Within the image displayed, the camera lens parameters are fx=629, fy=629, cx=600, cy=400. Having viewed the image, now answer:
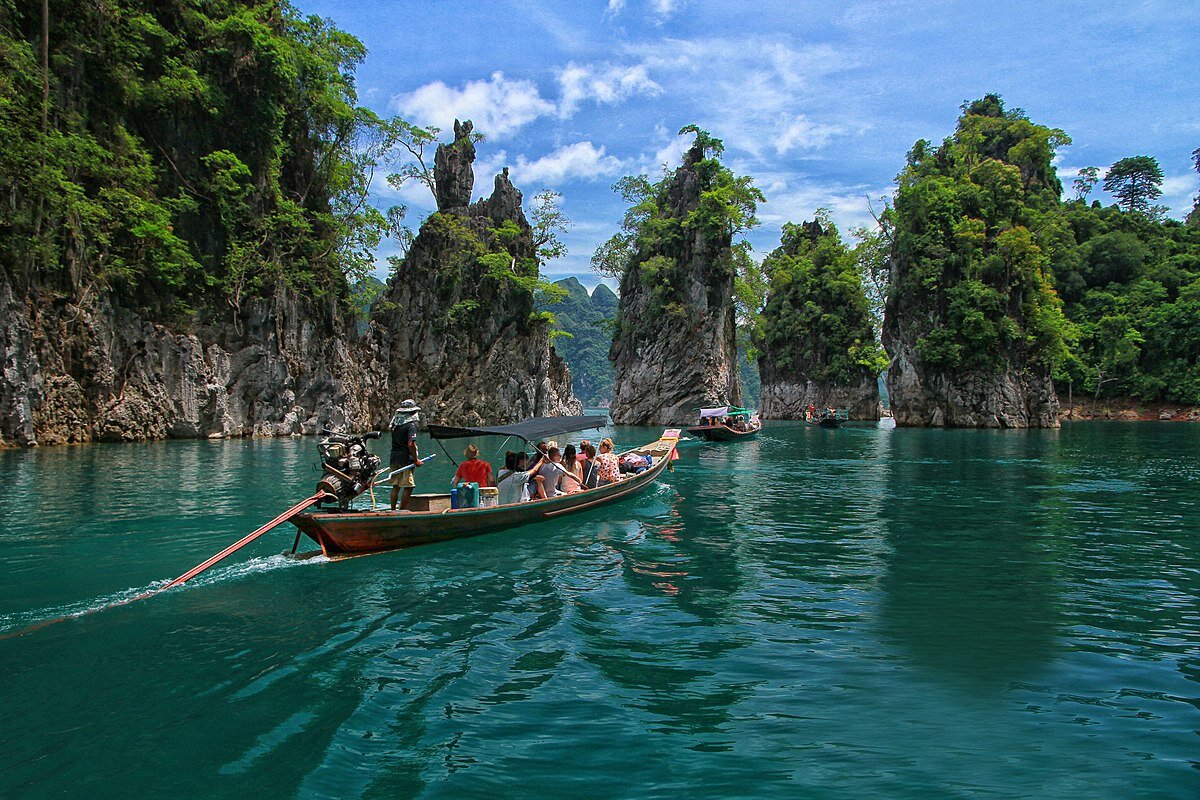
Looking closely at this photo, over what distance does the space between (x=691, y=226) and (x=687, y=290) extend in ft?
18.9

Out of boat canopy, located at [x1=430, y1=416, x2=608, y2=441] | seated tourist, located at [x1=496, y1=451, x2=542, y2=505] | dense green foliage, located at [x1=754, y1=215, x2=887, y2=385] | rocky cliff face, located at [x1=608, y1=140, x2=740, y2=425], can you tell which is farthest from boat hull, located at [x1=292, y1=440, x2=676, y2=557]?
dense green foliage, located at [x1=754, y1=215, x2=887, y2=385]

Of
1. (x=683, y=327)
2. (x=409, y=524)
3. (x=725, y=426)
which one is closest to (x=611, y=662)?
(x=409, y=524)

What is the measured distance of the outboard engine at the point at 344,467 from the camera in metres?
9.53

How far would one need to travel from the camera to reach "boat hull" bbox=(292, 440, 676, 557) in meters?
9.27

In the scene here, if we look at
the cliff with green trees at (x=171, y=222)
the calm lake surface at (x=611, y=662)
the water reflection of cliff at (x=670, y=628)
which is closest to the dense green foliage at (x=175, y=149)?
the cliff with green trees at (x=171, y=222)

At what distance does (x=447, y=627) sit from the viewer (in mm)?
A: 6777

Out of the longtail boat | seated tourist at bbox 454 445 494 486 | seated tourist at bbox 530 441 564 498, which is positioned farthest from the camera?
the longtail boat

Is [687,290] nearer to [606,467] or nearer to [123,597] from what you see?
[606,467]

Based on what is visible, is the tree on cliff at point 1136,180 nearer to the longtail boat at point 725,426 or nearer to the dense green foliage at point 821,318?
the dense green foliage at point 821,318

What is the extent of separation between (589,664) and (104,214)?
33.0 meters

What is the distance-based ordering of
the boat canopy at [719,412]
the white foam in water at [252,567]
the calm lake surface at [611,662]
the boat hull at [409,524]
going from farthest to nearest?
the boat canopy at [719,412]
the boat hull at [409,524]
the white foam in water at [252,567]
the calm lake surface at [611,662]

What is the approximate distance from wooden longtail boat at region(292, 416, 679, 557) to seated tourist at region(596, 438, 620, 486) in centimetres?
72

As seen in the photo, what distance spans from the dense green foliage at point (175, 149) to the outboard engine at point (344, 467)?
24092mm

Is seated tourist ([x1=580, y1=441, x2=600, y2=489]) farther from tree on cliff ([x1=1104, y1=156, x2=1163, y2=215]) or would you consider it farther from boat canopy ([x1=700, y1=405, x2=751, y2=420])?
tree on cliff ([x1=1104, y1=156, x2=1163, y2=215])
